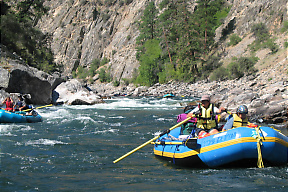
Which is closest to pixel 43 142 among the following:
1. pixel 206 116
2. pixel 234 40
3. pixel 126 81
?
pixel 206 116

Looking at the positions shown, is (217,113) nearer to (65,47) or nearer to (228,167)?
(228,167)

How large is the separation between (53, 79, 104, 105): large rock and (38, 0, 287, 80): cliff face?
19670mm

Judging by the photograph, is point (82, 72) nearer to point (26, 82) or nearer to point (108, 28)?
point (108, 28)

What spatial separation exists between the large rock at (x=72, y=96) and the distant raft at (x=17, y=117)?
367 inches

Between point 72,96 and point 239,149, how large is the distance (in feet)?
60.6

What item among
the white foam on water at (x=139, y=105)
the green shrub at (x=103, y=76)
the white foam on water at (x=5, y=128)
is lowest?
the white foam on water at (x=5, y=128)

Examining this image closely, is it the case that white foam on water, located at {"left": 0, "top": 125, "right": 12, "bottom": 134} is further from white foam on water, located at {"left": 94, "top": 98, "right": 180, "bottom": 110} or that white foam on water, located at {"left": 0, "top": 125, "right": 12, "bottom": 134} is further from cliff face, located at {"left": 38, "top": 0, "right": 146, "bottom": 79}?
cliff face, located at {"left": 38, "top": 0, "right": 146, "bottom": 79}

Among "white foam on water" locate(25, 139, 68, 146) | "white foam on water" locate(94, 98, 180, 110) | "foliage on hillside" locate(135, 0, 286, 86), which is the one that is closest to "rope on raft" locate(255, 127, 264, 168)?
"white foam on water" locate(25, 139, 68, 146)

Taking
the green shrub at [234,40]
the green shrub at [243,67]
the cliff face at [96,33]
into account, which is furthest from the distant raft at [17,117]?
the cliff face at [96,33]

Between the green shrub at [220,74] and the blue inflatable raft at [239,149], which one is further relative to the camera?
the green shrub at [220,74]

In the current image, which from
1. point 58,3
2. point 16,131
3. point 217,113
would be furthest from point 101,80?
point 217,113

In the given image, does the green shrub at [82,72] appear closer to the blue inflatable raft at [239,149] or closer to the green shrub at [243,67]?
the green shrub at [243,67]

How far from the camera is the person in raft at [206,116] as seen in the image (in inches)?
236

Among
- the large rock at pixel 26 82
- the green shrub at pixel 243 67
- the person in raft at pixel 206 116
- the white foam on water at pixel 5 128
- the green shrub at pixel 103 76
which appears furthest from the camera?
the green shrub at pixel 103 76
